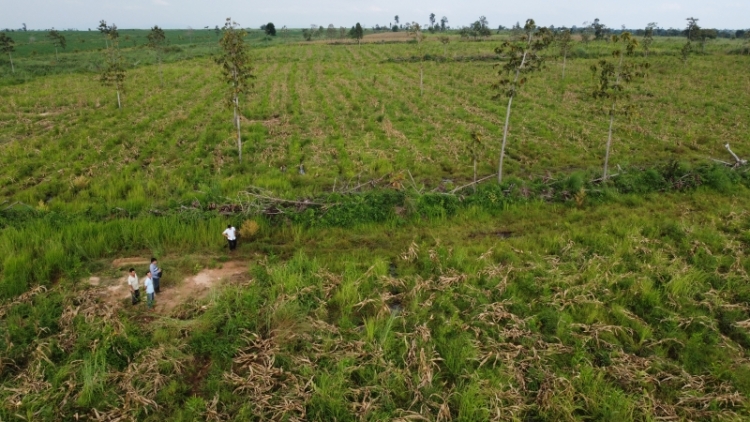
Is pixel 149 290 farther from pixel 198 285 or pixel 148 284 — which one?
pixel 198 285

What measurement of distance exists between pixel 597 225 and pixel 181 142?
16.5 m

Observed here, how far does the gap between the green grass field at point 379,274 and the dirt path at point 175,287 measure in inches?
7.0

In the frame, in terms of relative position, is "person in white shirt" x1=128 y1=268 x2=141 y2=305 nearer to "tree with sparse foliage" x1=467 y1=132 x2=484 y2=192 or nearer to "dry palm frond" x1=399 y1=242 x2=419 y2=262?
"dry palm frond" x1=399 y1=242 x2=419 y2=262

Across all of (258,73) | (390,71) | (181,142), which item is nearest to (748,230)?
(181,142)

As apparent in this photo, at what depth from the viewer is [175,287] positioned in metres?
9.12

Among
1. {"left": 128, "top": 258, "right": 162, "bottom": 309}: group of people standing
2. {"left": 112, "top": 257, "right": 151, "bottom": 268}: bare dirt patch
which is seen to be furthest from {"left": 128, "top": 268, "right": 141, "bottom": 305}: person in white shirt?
{"left": 112, "top": 257, "right": 151, "bottom": 268}: bare dirt patch

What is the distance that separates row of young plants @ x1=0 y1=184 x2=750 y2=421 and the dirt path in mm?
312

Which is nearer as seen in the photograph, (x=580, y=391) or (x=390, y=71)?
(x=580, y=391)

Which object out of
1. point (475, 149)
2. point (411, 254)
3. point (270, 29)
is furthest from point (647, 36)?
point (270, 29)

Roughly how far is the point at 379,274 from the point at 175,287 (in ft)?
14.2

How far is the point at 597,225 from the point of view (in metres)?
11.8

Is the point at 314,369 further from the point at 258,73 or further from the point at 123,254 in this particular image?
the point at 258,73

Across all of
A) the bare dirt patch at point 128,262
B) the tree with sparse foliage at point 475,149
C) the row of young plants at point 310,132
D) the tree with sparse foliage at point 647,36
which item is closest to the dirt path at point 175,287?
the bare dirt patch at point 128,262

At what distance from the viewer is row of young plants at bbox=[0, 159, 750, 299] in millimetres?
9602
